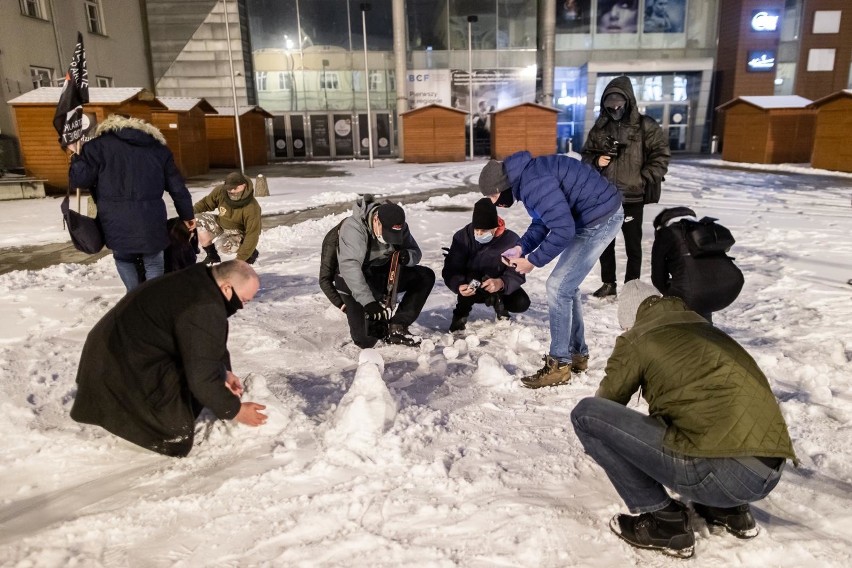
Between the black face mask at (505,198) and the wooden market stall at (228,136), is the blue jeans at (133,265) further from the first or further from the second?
the wooden market stall at (228,136)

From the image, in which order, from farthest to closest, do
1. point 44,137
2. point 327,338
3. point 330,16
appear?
point 330,16
point 44,137
point 327,338

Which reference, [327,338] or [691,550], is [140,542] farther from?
[327,338]

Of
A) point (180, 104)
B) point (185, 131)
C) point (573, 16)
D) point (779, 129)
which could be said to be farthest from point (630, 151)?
point (573, 16)

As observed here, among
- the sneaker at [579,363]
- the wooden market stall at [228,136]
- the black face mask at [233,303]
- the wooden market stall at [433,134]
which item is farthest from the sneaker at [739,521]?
the wooden market stall at [433,134]

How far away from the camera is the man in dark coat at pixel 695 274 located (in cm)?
328

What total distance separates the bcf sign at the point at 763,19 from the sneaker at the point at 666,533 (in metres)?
30.3

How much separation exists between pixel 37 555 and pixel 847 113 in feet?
66.6

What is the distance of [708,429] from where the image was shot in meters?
1.91

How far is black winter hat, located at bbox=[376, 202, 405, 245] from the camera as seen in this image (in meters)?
4.06

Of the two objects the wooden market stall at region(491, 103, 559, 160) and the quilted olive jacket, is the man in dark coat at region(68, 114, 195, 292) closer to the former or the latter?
the quilted olive jacket

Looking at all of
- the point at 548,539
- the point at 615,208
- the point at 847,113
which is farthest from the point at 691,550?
the point at 847,113

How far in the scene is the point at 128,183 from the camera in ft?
13.2

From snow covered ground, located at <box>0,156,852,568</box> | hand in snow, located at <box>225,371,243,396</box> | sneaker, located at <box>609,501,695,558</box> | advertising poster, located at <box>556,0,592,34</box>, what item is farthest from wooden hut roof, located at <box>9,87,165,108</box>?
advertising poster, located at <box>556,0,592,34</box>

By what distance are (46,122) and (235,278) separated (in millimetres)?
13974
